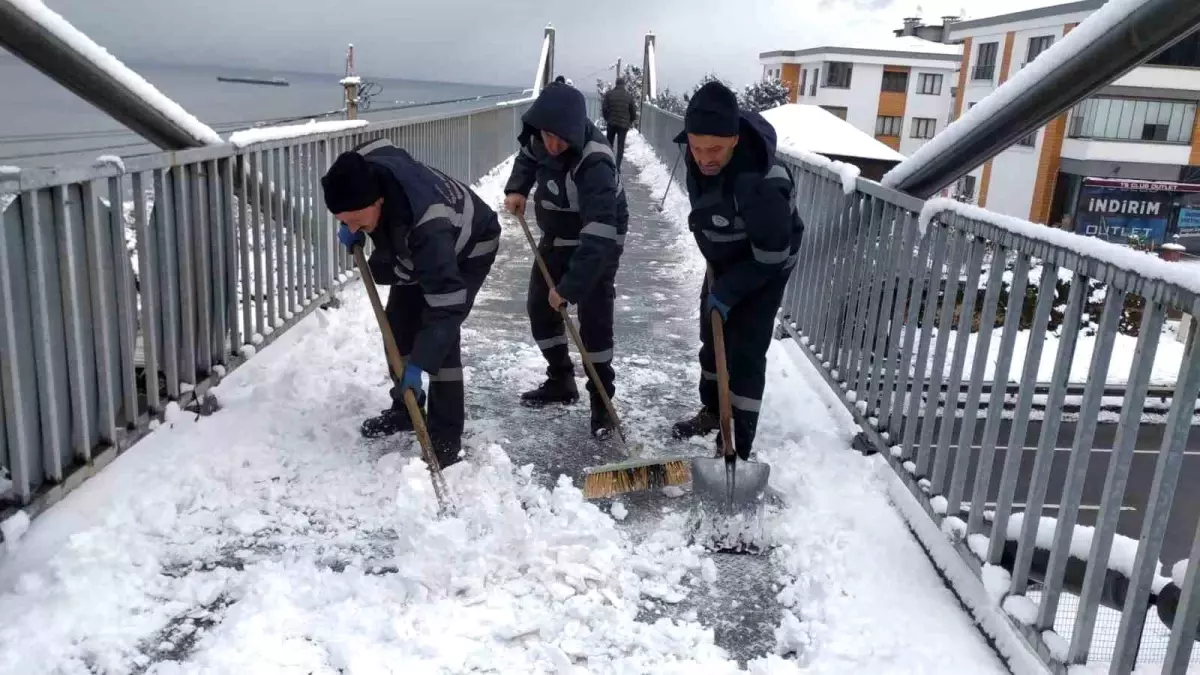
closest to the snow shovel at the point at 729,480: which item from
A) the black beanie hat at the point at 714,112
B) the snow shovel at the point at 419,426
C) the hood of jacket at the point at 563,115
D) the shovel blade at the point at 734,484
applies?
the shovel blade at the point at 734,484

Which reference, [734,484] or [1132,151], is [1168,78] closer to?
[1132,151]

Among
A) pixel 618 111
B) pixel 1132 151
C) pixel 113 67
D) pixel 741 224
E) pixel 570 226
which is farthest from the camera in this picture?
pixel 1132 151

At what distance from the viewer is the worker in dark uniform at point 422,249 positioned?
3.55 metres

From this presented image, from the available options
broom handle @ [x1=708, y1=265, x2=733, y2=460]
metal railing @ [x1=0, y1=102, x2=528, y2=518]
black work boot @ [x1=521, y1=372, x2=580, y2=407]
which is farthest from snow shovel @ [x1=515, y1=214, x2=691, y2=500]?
metal railing @ [x1=0, y1=102, x2=528, y2=518]

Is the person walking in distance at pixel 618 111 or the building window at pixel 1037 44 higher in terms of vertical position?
the building window at pixel 1037 44

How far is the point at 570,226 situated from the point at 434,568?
213cm

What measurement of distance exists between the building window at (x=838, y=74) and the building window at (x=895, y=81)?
2.21 metres

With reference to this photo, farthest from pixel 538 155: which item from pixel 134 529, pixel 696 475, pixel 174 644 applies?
pixel 174 644

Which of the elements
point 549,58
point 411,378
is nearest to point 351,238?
point 411,378

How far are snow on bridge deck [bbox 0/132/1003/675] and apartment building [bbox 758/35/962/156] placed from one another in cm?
5161

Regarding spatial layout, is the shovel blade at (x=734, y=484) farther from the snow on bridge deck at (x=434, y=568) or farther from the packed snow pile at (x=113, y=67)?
the packed snow pile at (x=113, y=67)

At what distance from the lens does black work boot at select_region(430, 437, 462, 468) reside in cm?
401

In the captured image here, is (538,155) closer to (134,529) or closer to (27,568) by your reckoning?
(134,529)

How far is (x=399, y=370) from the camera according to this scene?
3.85 metres
